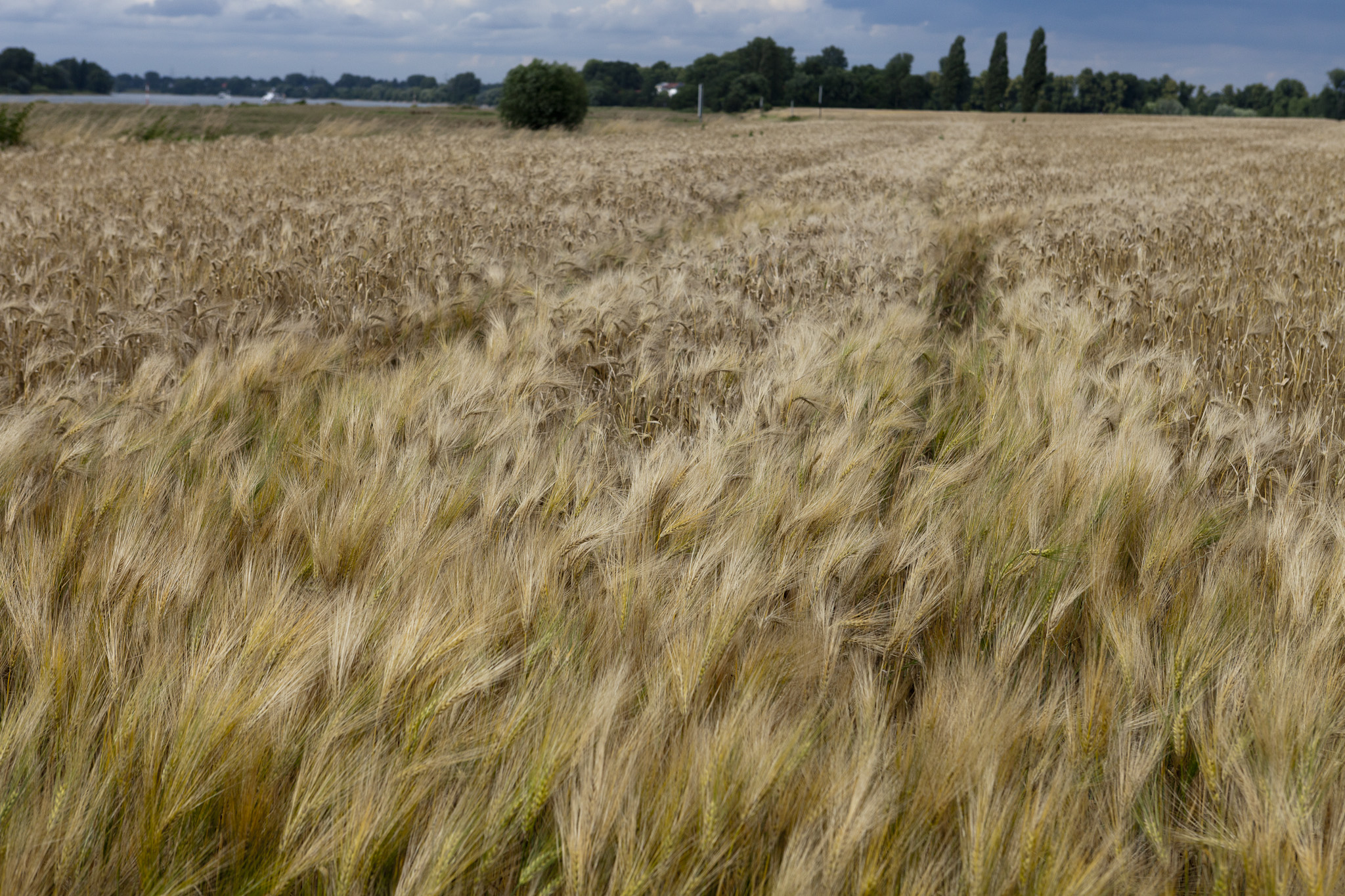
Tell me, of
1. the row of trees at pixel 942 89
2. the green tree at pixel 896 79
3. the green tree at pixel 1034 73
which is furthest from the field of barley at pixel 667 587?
the green tree at pixel 896 79

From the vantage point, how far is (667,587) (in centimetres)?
141

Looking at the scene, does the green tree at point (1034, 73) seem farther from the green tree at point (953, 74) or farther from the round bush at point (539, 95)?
the round bush at point (539, 95)

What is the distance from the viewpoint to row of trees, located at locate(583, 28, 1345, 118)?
240ft

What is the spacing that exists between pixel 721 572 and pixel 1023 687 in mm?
554

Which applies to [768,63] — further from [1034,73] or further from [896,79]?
[1034,73]

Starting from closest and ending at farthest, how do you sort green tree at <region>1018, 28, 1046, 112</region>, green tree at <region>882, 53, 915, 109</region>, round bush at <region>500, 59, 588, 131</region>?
round bush at <region>500, 59, 588, 131</region> → green tree at <region>1018, 28, 1046, 112</region> → green tree at <region>882, 53, 915, 109</region>

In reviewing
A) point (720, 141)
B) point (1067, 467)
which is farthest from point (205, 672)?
point (720, 141)

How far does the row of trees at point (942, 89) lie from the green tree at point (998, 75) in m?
0.08

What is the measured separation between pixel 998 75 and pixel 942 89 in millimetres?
5822

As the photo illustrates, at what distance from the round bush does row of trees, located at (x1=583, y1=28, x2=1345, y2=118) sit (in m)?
44.3

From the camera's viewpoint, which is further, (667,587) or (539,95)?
(539,95)

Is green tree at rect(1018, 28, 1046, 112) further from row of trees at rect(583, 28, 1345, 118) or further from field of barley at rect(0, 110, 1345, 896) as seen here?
field of barley at rect(0, 110, 1345, 896)

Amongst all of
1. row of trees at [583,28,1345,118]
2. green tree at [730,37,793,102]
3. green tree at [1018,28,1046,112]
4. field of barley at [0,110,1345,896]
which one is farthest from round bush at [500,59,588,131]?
green tree at [1018,28,1046,112]

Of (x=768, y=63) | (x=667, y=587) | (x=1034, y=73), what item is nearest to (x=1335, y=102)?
(x=1034, y=73)
